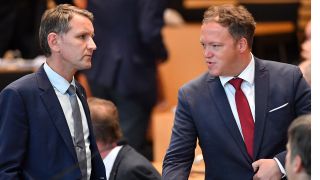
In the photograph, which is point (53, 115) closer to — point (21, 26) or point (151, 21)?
point (151, 21)

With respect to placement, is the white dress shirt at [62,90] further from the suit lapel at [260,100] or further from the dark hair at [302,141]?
the dark hair at [302,141]

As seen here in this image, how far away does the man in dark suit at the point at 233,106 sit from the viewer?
3.91 metres

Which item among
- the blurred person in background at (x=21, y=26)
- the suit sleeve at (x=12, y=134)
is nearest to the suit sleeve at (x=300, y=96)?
the suit sleeve at (x=12, y=134)

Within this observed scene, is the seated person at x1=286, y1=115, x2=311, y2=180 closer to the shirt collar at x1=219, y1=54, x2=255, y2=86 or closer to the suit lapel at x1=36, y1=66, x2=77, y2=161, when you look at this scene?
the shirt collar at x1=219, y1=54, x2=255, y2=86

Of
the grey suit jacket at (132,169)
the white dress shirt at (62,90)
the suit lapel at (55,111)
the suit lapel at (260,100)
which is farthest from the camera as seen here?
the grey suit jacket at (132,169)

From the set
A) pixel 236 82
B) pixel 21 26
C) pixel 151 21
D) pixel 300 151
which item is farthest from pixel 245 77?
pixel 21 26

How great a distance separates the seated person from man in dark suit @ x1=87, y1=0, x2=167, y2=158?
3.39 meters

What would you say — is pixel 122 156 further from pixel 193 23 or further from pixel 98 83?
pixel 193 23

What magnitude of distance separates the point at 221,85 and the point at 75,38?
2.42 ft

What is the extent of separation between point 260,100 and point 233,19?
1.34 feet

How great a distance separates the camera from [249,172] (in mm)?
3900

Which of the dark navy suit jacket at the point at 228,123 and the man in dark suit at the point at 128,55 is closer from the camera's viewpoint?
the dark navy suit jacket at the point at 228,123

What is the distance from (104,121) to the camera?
4656 mm

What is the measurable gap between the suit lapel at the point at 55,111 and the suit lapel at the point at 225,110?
739 mm
